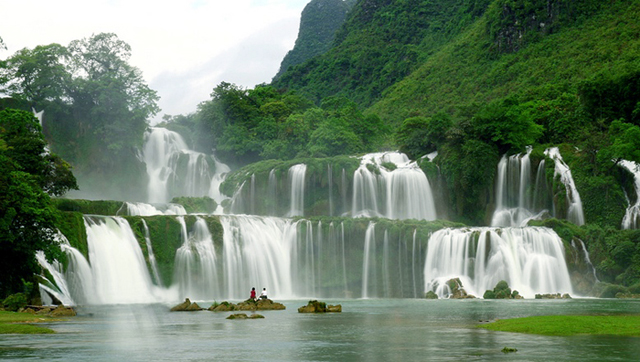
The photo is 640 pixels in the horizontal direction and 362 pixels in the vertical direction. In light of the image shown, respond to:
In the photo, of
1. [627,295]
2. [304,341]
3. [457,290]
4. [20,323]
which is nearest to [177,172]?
[457,290]

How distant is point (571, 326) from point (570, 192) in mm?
42665

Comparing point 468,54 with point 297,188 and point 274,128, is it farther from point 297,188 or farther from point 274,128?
point 297,188

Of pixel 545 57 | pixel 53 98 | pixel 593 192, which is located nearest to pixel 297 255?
pixel 593 192

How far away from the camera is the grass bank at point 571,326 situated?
24984mm

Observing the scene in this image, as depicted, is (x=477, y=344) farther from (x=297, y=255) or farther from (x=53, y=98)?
(x=53, y=98)

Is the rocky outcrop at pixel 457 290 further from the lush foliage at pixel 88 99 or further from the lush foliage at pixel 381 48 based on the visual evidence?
the lush foliage at pixel 381 48

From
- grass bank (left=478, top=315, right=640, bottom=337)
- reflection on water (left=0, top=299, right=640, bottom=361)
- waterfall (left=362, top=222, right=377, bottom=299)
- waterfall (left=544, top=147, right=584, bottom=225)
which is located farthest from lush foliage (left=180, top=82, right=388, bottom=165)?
grass bank (left=478, top=315, right=640, bottom=337)

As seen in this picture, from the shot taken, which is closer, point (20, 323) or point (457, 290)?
point (20, 323)

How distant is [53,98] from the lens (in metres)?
88.7

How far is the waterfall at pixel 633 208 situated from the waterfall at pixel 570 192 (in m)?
3.66

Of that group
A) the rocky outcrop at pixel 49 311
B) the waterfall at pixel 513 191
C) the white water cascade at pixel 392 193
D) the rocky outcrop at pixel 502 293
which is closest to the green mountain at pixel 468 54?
the waterfall at pixel 513 191

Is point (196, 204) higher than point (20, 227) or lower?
higher

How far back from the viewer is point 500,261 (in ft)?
186

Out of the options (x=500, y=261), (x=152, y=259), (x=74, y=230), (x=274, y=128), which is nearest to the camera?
(x=74, y=230)
